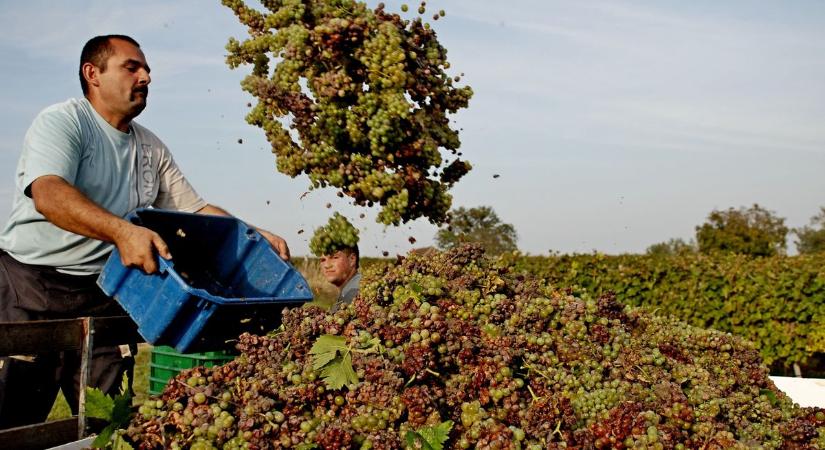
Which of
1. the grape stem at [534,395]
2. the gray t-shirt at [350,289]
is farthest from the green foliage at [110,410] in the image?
the gray t-shirt at [350,289]

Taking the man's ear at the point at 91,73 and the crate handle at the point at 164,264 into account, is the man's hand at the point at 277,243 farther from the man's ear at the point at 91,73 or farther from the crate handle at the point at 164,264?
the man's ear at the point at 91,73

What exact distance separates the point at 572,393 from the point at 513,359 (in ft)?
0.79

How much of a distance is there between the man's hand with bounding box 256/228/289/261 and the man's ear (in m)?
1.19

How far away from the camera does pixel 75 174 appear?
3.57 m

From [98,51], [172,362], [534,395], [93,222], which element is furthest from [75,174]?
[534,395]

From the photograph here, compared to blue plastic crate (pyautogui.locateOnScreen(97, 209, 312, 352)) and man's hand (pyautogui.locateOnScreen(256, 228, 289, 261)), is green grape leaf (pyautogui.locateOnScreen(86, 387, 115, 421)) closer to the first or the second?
blue plastic crate (pyautogui.locateOnScreen(97, 209, 312, 352))

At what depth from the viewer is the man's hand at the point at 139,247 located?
9.85 feet

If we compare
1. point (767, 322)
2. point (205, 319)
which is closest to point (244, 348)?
point (205, 319)

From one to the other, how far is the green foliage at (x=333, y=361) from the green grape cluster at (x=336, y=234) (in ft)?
5.48

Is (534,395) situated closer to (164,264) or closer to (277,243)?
(164,264)

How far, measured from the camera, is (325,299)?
1830 centimetres

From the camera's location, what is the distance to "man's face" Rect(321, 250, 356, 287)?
16.5ft

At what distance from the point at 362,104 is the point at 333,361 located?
1687 millimetres

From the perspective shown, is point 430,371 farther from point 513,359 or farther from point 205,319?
point 205,319
